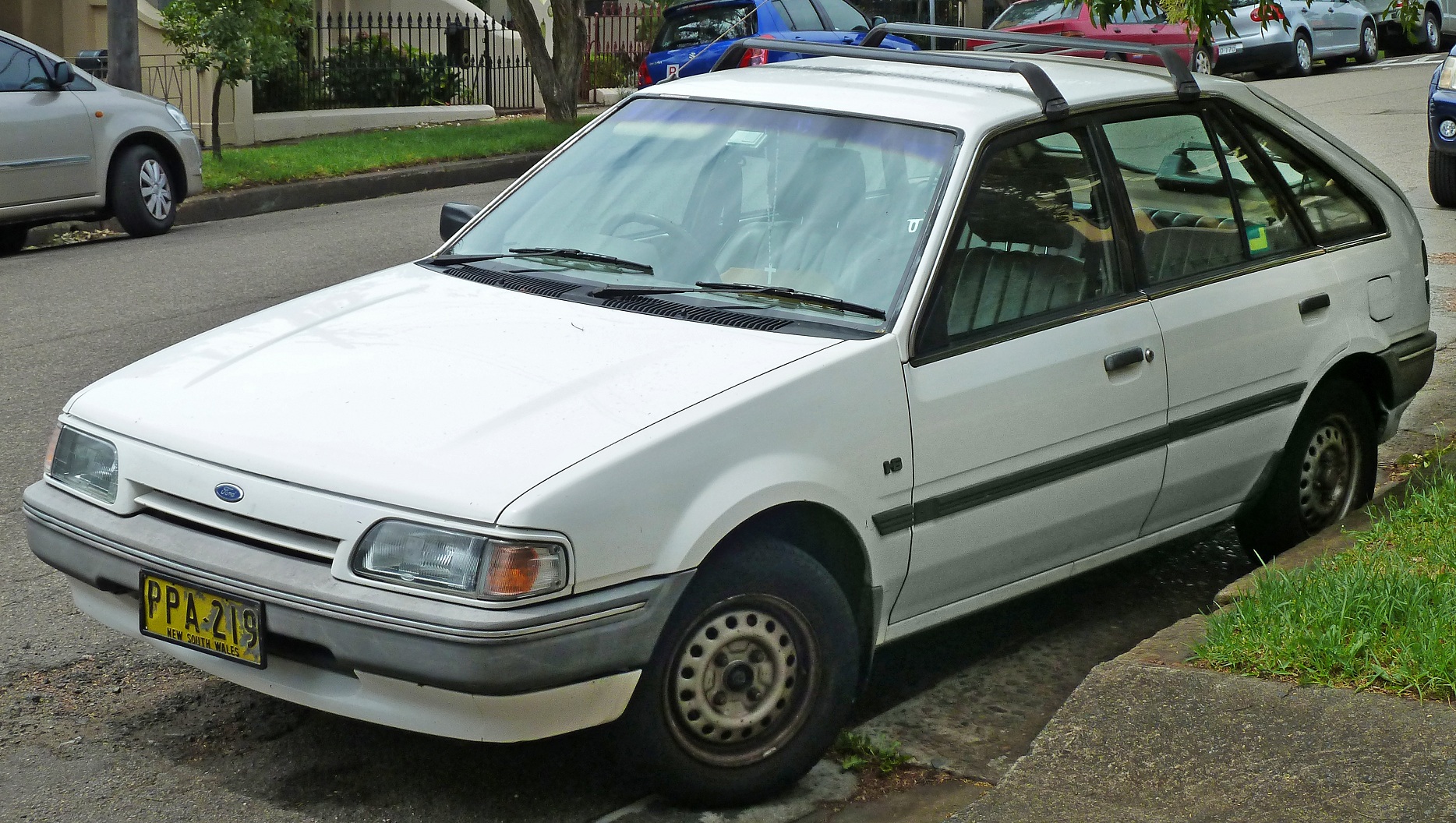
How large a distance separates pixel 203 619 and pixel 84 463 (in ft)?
1.93

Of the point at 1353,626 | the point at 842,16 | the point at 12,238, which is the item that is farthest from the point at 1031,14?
the point at 1353,626

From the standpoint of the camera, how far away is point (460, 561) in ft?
10.2

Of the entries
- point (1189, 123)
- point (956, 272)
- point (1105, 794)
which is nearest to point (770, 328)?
point (956, 272)

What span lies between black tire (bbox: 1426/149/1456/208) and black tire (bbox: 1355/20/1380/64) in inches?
659

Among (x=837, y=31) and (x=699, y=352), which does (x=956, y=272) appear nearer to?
(x=699, y=352)

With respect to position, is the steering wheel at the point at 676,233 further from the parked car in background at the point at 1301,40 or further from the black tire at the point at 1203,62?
the parked car in background at the point at 1301,40

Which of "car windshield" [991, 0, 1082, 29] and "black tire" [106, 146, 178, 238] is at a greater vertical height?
"car windshield" [991, 0, 1082, 29]

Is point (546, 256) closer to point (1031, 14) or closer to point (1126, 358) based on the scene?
point (1126, 358)

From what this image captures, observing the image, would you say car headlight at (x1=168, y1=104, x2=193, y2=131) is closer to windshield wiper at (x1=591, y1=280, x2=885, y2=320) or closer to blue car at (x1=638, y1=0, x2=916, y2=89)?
blue car at (x1=638, y1=0, x2=916, y2=89)

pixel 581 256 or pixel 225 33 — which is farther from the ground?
pixel 225 33

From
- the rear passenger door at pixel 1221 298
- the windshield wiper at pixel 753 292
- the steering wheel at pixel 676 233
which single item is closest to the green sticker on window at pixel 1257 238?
the rear passenger door at pixel 1221 298

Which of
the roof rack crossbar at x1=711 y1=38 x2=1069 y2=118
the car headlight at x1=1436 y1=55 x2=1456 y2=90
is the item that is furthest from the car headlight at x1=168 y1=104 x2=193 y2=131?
the car headlight at x1=1436 y1=55 x2=1456 y2=90

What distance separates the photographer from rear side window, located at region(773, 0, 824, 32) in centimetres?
1839

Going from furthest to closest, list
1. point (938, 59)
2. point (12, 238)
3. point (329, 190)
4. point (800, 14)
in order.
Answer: point (800, 14) → point (329, 190) → point (12, 238) → point (938, 59)
